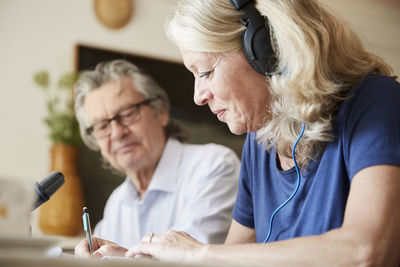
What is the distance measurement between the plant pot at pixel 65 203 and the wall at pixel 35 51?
109mm

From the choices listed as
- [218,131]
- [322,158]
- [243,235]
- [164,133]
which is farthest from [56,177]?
[218,131]

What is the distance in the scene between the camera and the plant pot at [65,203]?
8.04 feet

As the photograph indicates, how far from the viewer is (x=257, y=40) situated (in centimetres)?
107

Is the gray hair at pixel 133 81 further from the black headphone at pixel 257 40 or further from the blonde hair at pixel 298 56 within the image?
the black headphone at pixel 257 40

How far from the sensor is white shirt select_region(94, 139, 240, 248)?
164 cm

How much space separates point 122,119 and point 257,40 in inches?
45.3

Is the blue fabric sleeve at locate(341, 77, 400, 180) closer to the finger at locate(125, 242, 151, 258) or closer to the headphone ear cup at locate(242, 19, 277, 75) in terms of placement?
the headphone ear cup at locate(242, 19, 277, 75)

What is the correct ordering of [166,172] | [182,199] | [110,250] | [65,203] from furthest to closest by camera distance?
1. [65,203]
2. [166,172]
3. [182,199]
4. [110,250]

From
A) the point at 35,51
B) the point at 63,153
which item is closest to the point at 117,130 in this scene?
the point at 63,153

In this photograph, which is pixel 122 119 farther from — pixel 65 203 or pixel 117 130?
pixel 65 203

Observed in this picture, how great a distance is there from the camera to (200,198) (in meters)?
1.71

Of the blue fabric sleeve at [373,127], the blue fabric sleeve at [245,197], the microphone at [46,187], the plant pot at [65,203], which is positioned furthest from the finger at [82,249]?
the plant pot at [65,203]

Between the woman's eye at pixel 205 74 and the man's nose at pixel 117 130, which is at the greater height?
the woman's eye at pixel 205 74

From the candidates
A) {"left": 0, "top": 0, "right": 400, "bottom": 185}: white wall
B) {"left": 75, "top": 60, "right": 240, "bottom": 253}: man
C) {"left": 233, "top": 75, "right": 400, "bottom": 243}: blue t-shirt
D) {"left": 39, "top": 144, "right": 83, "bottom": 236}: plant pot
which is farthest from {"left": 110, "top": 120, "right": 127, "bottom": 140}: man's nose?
{"left": 233, "top": 75, "right": 400, "bottom": 243}: blue t-shirt
